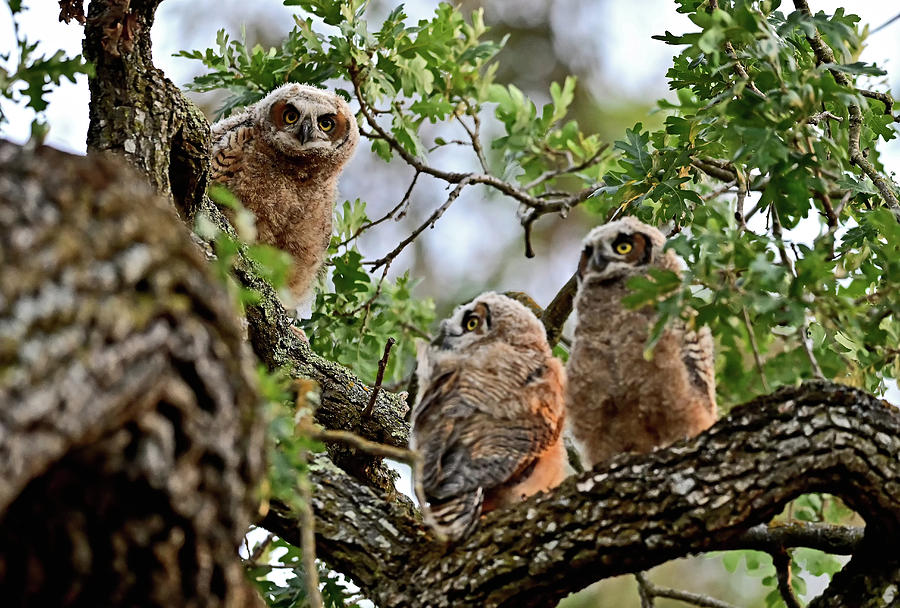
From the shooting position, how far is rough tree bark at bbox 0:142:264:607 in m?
1.56

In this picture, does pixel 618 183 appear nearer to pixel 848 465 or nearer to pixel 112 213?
pixel 848 465

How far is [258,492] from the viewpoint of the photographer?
1858mm

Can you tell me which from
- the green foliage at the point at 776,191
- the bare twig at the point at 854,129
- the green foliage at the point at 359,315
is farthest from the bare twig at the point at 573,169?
the bare twig at the point at 854,129

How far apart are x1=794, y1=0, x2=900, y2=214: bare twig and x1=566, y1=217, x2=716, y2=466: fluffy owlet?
771 mm

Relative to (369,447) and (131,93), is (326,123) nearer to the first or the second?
(131,93)

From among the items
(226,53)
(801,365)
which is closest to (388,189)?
(226,53)

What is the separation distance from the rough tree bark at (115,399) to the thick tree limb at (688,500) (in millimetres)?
999

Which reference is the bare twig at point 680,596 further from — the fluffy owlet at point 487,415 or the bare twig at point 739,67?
the bare twig at point 739,67

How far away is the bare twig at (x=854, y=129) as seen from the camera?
10.6 feet

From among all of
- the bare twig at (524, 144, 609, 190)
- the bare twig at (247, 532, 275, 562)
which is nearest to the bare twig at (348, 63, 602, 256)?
the bare twig at (524, 144, 609, 190)

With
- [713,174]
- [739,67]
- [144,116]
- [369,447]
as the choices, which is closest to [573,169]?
[713,174]

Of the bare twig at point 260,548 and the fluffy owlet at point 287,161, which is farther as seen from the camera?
the fluffy owlet at point 287,161

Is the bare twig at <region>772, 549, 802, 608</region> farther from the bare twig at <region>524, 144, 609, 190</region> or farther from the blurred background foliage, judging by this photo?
the bare twig at <region>524, 144, 609, 190</region>

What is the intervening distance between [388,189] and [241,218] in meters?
9.10
